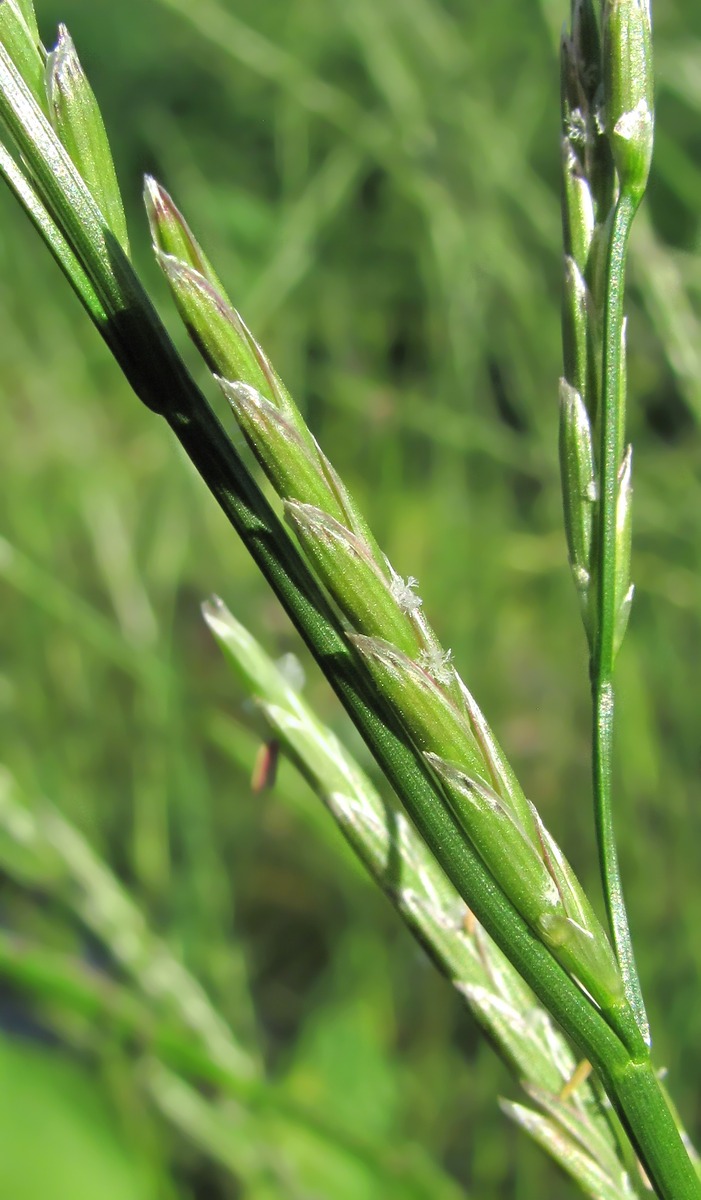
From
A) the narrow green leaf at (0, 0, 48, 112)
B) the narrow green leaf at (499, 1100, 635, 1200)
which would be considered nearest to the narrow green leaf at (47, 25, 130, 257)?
the narrow green leaf at (0, 0, 48, 112)

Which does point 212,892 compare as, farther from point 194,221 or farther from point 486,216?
point 194,221

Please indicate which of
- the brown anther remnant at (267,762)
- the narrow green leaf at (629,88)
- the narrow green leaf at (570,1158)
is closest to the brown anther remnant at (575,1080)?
the narrow green leaf at (570,1158)

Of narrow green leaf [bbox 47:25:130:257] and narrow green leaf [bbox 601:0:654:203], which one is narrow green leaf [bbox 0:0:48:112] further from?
narrow green leaf [bbox 601:0:654:203]

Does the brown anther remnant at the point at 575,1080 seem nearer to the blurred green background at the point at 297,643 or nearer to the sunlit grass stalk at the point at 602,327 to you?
the sunlit grass stalk at the point at 602,327

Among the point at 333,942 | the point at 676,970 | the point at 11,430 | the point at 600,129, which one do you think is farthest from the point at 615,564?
the point at 11,430

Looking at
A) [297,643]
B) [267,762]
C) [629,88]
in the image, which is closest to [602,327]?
[629,88]
